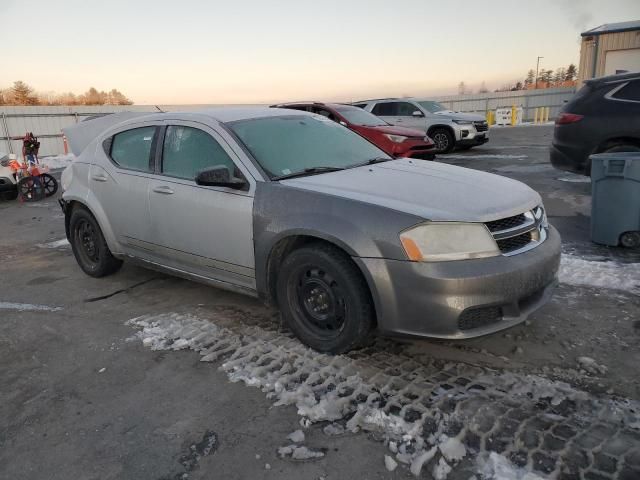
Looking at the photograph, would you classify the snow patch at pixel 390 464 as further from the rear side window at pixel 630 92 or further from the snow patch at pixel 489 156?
the snow patch at pixel 489 156

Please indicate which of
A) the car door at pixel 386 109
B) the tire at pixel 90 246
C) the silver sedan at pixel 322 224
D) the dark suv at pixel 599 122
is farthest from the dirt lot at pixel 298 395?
the car door at pixel 386 109

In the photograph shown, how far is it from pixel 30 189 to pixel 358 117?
24.6 feet

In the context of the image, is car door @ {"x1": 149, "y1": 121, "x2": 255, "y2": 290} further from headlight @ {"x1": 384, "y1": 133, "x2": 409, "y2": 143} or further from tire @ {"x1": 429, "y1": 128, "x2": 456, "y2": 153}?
tire @ {"x1": 429, "y1": 128, "x2": 456, "y2": 153}

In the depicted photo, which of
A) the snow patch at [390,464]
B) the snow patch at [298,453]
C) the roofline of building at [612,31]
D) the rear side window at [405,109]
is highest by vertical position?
the roofline of building at [612,31]

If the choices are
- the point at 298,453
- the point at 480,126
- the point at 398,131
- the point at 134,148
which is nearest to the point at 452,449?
the point at 298,453

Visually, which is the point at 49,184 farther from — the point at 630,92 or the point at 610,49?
the point at 610,49

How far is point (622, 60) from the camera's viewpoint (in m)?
25.7

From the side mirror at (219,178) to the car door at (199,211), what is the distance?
0.18 ft

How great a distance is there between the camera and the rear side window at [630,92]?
6.82 metres

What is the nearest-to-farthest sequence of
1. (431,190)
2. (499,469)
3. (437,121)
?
(499,469) < (431,190) < (437,121)

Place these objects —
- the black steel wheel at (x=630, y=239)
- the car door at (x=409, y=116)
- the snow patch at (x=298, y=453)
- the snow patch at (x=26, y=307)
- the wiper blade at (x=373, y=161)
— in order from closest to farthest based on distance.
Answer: the snow patch at (x=298, y=453) < the wiper blade at (x=373, y=161) < the snow patch at (x=26, y=307) < the black steel wheel at (x=630, y=239) < the car door at (x=409, y=116)

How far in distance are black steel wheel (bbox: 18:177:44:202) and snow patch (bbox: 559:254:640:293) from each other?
10.3 meters

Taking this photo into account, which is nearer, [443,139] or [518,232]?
[518,232]

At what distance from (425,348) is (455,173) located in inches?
51.7
